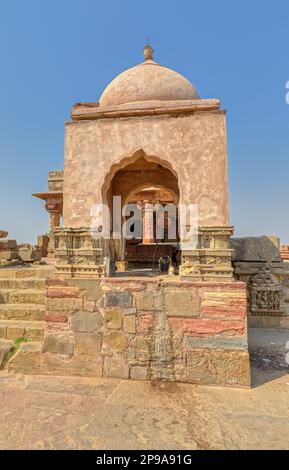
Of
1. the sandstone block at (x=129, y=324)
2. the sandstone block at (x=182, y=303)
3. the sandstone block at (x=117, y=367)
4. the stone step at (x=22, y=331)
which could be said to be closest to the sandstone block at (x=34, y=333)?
the stone step at (x=22, y=331)

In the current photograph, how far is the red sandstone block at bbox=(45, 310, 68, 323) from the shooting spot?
12.5 ft

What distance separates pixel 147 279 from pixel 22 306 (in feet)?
8.18

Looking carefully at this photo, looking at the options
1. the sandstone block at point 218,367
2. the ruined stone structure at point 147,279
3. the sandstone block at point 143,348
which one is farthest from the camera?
the sandstone block at point 143,348

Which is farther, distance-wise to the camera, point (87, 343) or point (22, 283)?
point (22, 283)

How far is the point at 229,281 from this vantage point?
11.5 ft

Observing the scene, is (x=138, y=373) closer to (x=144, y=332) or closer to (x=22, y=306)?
(x=144, y=332)

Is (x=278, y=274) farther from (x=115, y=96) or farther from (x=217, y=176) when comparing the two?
(x=115, y=96)

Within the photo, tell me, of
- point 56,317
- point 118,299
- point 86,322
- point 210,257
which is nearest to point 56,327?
point 56,317

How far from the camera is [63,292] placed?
3826 mm

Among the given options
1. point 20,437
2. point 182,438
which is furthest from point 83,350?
point 182,438

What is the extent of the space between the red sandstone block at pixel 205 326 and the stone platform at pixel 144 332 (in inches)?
0.5

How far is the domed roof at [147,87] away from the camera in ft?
14.0

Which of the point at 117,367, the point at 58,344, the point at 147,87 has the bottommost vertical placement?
the point at 117,367

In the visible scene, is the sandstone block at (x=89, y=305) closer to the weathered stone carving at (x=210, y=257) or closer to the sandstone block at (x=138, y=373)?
the sandstone block at (x=138, y=373)
